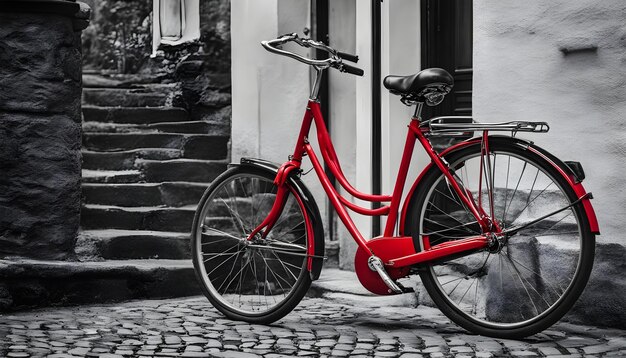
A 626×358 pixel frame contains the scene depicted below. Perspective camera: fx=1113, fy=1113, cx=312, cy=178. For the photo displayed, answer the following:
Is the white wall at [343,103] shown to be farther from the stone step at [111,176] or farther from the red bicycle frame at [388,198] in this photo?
the red bicycle frame at [388,198]

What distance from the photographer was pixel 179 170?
28.9ft

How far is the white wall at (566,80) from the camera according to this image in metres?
5.51

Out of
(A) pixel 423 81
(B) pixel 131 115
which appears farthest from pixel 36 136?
(B) pixel 131 115

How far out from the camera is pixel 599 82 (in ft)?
18.2

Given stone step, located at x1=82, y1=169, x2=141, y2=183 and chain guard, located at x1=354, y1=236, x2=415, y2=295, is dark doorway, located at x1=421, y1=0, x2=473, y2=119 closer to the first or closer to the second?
chain guard, located at x1=354, y1=236, x2=415, y2=295

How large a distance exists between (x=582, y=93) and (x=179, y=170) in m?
4.03

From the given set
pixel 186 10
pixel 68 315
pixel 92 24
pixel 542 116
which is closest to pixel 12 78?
pixel 68 315

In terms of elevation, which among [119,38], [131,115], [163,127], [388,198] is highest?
[119,38]

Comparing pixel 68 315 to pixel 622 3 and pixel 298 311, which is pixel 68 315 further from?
pixel 622 3

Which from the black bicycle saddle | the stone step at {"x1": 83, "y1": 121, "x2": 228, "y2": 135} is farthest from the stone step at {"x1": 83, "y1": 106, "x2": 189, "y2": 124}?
the black bicycle saddle

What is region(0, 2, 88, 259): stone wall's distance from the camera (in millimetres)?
6699

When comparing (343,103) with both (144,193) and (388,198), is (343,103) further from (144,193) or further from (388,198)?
(388,198)

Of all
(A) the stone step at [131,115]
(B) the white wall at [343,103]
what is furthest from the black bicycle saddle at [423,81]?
(A) the stone step at [131,115]

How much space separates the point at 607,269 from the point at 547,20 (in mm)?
1312
